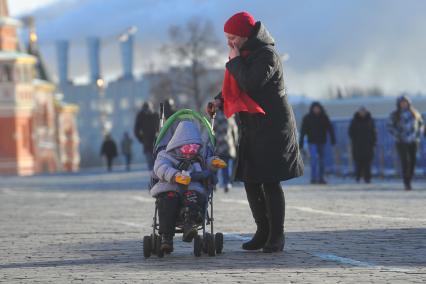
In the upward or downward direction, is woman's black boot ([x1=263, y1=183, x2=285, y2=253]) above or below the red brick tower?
below

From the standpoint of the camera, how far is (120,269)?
→ 482 inches

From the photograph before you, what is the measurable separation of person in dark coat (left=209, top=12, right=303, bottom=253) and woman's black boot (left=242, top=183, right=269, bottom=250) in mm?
45

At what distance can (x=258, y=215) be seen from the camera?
13.8m

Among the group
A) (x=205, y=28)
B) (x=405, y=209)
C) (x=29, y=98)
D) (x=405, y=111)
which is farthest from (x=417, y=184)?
(x=29, y=98)

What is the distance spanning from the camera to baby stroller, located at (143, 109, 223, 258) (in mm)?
13297

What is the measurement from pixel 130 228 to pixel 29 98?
12670 centimetres

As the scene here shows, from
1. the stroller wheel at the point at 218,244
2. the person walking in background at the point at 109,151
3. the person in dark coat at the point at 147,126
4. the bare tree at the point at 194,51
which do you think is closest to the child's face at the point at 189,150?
the stroller wheel at the point at 218,244

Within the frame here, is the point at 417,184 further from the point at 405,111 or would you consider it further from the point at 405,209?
the point at 405,209

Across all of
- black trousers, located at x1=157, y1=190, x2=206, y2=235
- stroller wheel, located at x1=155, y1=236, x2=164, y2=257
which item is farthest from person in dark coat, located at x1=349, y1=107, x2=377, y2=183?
stroller wheel, located at x1=155, y1=236, x2=164, y2=257

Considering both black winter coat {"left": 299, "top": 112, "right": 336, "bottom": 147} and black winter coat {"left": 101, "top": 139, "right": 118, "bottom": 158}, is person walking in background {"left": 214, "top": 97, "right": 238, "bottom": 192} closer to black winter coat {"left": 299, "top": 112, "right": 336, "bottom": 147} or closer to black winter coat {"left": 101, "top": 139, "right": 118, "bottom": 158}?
black winter coat {"left": 299, "top": 112, "right": 336, "bottom": 147}

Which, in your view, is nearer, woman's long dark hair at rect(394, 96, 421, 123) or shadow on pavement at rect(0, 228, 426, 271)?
shadow on pavement at rect(0, 228, 426, 271)

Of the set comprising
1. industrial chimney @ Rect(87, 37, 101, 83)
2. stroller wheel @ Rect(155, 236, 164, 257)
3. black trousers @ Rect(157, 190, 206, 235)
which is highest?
industrial chimney @ Rect(87, 37, 101, 83)

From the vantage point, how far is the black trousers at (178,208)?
13.5 m

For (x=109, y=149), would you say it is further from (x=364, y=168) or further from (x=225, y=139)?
(x=225, y=139)
